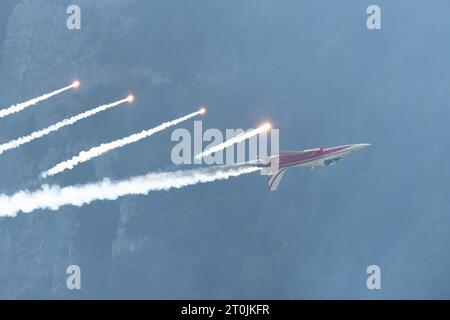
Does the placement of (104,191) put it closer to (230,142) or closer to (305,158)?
(230,142)

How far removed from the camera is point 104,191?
180 meters

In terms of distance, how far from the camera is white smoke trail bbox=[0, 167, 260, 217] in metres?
173

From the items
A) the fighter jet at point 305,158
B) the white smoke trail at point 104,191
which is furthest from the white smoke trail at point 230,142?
the fighter jet at point 305,158

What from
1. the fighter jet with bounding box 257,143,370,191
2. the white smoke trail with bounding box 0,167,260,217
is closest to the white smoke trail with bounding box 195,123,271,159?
the white smoke trail with bounding box 0,167,260,217

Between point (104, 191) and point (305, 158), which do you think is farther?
point (104, 191)

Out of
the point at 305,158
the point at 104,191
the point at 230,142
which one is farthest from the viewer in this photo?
the point at 104,191

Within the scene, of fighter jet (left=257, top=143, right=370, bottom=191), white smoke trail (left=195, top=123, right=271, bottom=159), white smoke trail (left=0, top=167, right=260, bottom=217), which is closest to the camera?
fighter jet (left=257, top=143, right=370, bottom=191)

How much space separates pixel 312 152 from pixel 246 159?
49.2 ft

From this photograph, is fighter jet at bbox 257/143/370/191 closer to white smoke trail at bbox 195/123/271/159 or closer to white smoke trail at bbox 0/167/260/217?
white smoke trail at bbox 0/167/260/217

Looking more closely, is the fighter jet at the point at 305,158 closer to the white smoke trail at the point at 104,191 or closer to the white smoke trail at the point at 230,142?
the white smoke trail at the point at 104,191

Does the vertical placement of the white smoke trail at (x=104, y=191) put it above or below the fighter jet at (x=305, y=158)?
below

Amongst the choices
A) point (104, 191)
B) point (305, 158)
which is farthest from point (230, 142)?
point (104, 191)

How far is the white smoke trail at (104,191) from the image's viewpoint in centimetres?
17288

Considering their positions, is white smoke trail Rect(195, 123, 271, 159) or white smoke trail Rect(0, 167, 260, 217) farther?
white smoke trail Rect(195, 123, 271, 159)
